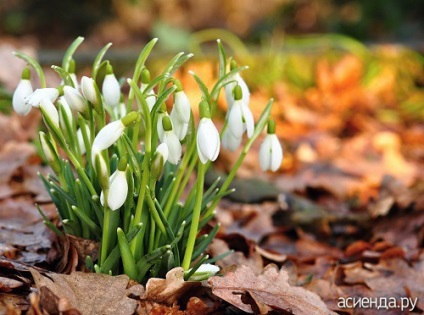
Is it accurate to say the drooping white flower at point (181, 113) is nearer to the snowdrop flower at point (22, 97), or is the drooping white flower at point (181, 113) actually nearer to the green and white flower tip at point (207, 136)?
the green and white flower tip at point (207, 136)

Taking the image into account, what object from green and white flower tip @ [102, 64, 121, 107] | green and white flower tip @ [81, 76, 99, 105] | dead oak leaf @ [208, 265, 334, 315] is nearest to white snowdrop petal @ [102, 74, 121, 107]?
green and white flower tip @ [102, 64, 121, 107]

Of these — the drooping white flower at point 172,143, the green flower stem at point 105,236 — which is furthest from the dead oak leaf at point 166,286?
the drooping white flower at point 172,143

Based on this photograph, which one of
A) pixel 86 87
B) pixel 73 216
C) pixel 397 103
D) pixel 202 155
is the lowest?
pixel 397 103

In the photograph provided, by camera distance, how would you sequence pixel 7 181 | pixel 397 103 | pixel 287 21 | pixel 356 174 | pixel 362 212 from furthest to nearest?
pixel 287 21
pixel 397 103
pixel 356 174
pixel 362 212
pixel 7 181

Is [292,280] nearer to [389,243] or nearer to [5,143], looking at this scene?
[389,243]

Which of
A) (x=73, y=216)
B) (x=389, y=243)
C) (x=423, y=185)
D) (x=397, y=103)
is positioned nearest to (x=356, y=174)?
(x=423, y=185)

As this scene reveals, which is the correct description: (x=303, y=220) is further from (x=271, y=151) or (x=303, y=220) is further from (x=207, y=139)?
(x=207, y=139)
